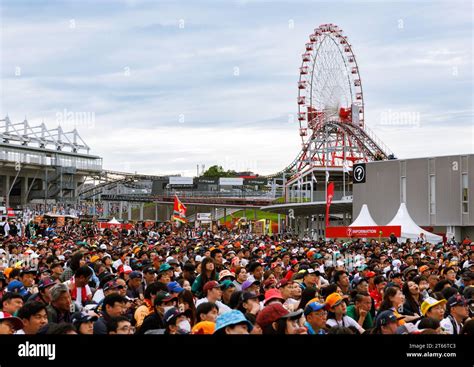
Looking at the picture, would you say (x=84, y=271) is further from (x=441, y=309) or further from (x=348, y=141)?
(x=348, y=141)

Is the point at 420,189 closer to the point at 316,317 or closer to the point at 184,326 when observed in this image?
the point at 316,317

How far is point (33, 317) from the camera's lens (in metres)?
7.20

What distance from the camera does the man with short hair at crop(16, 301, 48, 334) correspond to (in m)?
7.15

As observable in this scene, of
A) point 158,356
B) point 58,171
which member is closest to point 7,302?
point 158,356

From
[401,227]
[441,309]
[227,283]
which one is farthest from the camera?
[401,227]

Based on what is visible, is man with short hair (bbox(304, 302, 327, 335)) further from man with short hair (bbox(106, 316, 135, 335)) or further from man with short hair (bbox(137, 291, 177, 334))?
man with short hair (bbox(106, 316, 135, 335))

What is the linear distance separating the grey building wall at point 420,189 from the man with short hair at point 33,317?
40.5 metres

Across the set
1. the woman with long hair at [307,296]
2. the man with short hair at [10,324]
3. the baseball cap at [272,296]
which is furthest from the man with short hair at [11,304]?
the woman with long hair at [307,296]

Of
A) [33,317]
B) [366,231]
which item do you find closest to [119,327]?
[33,317]

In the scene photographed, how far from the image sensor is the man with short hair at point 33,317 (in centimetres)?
715

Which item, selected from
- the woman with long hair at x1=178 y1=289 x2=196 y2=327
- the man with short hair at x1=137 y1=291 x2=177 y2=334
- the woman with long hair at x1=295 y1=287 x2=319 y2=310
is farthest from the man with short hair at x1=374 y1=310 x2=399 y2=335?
the man with short hair at x1=137 y1=291 x2=177 y2=334

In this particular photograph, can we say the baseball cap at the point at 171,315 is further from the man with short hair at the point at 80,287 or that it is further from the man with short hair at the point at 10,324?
the man with short hair at the point at 80,287

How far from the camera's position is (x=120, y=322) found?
274 inches

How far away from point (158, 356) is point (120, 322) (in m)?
1.86
